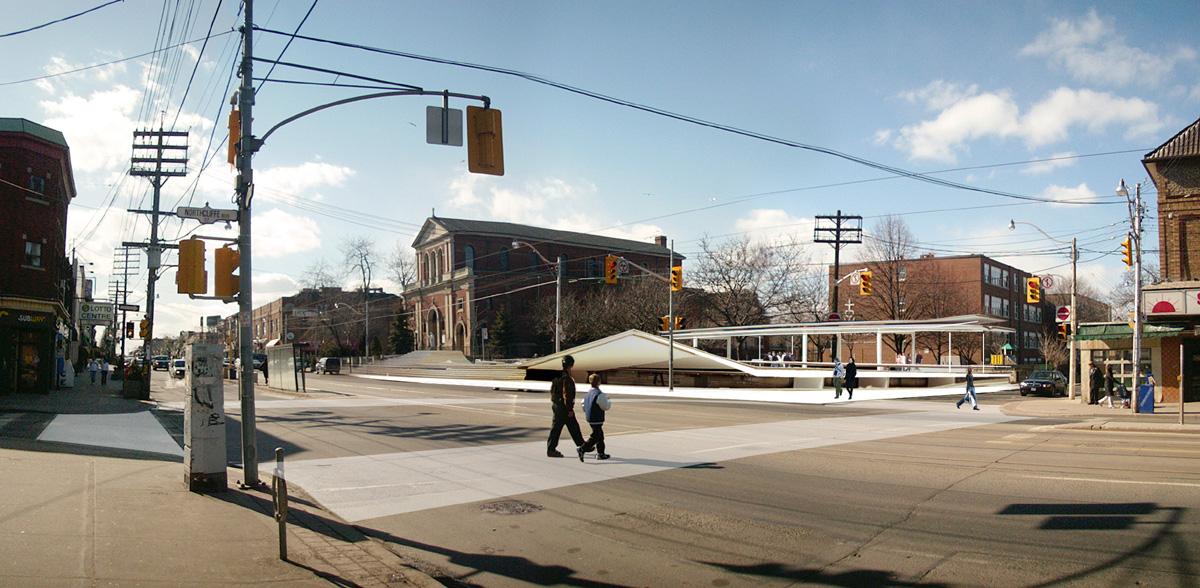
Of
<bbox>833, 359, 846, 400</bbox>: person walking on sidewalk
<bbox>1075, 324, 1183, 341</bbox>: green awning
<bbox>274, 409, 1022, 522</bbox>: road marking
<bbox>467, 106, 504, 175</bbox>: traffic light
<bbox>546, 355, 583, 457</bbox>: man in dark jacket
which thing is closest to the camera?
<bbox>274, 409, 1022, 522</bbox>: road marking

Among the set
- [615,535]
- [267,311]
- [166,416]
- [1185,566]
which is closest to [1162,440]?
[1185,566]

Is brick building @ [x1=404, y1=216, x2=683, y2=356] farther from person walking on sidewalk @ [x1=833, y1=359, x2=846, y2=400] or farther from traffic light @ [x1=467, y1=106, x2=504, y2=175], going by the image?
traffic light @ [x1=467, y1=106, x2=504, y2=175]

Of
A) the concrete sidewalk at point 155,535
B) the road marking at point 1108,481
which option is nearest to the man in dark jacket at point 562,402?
the concrete sidewalk at point 155,535

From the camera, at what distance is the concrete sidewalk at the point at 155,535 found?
6395 millimetres

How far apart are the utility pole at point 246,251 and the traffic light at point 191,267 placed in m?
0.49

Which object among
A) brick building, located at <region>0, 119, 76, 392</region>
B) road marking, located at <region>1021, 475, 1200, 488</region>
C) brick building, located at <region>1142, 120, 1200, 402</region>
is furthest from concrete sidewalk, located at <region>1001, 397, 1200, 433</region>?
brick building, located at <region>0, 119, 76, 392</region>

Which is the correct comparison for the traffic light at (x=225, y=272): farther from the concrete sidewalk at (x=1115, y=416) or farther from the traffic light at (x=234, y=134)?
the concrete sidewalk at (x=1115, y=416)

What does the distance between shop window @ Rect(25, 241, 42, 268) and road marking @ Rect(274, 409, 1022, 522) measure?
1016 inches

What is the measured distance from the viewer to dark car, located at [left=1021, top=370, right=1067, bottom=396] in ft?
138

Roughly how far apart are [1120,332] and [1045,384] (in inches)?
449

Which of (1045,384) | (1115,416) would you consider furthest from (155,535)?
(1045,384)

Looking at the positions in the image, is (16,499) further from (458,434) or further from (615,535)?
(458,434)

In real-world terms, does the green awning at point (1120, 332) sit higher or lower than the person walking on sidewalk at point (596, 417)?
higher

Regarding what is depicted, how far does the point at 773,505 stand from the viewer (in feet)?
31.7
